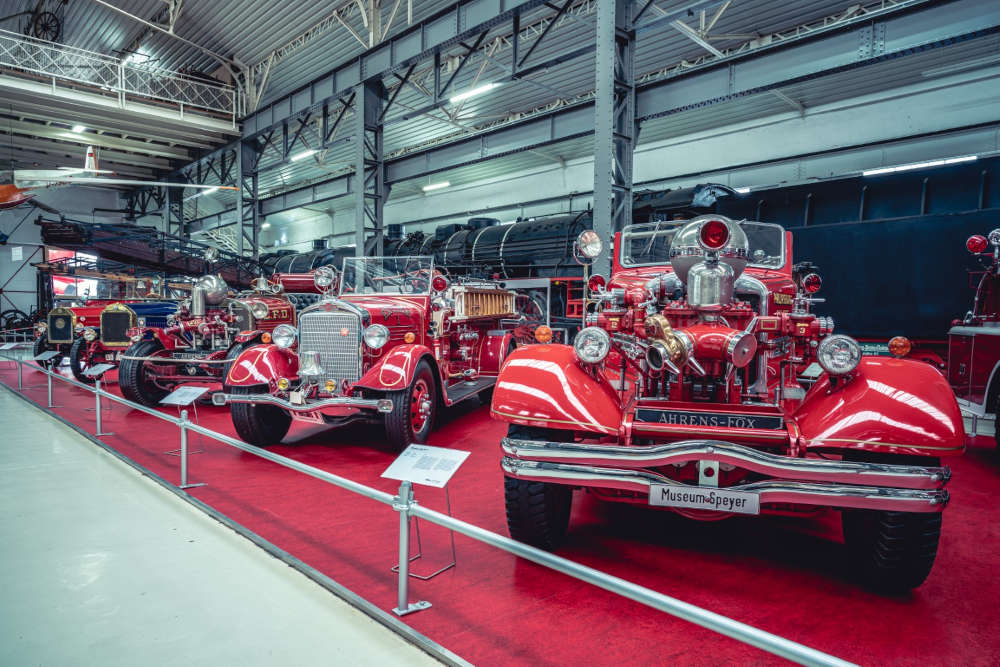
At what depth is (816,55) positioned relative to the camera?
25.5ft

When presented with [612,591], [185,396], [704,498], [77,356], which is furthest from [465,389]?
[77,356]

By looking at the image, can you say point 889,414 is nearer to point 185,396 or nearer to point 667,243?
point 667,243

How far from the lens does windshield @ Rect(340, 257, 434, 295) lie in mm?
6000

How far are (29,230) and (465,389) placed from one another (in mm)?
26830

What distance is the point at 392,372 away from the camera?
4559 millimetres

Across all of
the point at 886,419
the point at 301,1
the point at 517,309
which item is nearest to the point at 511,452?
the point at 886,419

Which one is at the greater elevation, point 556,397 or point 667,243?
point 667,243

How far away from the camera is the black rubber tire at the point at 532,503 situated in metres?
2.62

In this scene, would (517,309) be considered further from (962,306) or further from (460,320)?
(962,306)

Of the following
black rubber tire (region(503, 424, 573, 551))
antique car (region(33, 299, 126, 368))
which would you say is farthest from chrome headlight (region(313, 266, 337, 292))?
antique car (region(33, 299, 126, 368))

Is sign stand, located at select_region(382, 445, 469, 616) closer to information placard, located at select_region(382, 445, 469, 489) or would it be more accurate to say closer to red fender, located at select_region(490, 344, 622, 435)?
information placard, located at select_region(382, 445, 469, 489)

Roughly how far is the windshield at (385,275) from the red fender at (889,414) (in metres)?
4.30

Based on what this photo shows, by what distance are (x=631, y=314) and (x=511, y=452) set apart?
1.21 meters

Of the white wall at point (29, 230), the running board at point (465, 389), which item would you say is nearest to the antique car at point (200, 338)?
the running board at point (465, 389)
